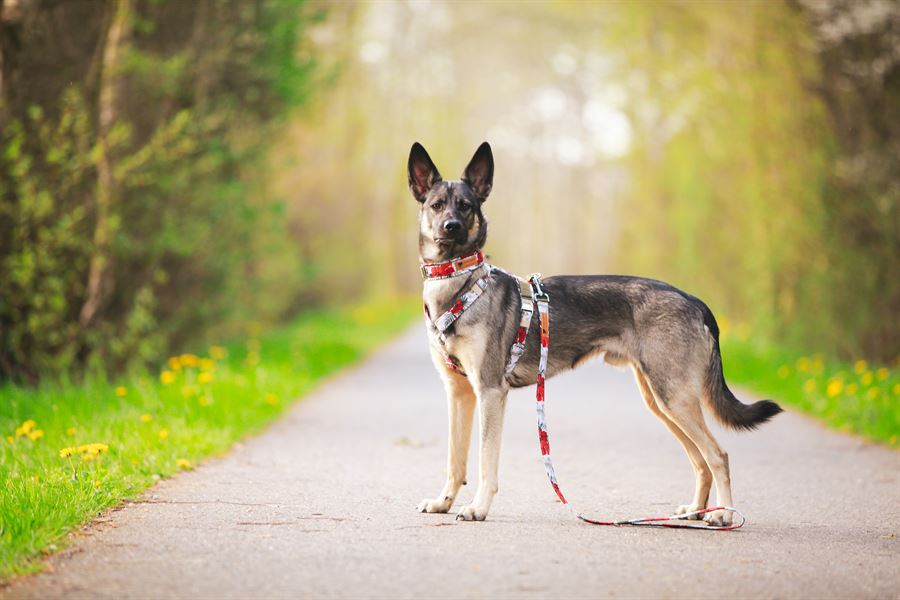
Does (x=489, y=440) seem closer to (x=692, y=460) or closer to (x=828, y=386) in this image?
(x=692, y=460)

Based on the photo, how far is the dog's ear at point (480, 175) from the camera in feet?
20.6

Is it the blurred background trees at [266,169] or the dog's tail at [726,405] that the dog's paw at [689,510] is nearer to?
the dog's tail at [726,405]

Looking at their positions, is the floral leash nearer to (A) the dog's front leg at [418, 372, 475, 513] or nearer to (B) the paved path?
(A) the dog's front leg at [418, 372, 475, 513]

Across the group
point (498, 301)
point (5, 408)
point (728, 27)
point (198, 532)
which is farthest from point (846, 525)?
point (728, 27)

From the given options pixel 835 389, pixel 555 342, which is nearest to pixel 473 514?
pixel 555 342

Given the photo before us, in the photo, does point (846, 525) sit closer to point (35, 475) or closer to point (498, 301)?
point (498, 301)

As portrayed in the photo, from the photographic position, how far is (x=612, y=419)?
34.8 ft

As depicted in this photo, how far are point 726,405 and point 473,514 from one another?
5.13 ft

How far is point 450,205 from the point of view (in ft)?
19.9

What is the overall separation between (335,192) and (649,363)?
19.6 m

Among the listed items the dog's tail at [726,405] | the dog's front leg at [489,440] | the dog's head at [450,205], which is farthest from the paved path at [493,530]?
the dog's head at [450,205]

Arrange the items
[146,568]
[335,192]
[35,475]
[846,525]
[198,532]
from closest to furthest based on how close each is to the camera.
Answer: [146,568] → [198,532] → [846,525] → [35,475] → [335,192]

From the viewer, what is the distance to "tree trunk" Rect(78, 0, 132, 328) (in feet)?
36.3

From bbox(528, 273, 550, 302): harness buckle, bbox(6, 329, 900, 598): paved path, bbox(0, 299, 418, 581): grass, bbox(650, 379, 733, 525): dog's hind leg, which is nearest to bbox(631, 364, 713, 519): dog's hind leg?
bbox(650, 379, 733, 525): dog's hind leg
